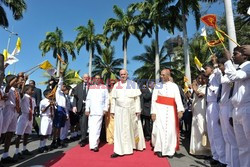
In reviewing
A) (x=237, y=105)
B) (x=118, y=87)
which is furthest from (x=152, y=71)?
(x=237, y=105)

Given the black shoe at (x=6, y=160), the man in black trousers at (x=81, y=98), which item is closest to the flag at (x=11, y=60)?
the black shoe at (x=6, y=160)

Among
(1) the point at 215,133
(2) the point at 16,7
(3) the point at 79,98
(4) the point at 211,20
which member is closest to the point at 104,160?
(1) the point at 215,133

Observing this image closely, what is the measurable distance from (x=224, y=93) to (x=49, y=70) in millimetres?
3893

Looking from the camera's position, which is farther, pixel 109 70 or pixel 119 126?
pixel 109 70

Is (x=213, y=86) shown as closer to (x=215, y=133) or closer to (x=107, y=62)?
(x=215, y=133)

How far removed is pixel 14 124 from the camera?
4676 mm

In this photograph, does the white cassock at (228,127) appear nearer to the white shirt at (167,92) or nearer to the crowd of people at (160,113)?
the crowd of people at (160,113)

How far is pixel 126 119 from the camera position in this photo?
532 centimetres

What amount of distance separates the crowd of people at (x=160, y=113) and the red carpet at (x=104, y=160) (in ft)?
0.71

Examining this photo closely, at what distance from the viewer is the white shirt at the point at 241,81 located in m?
2.88

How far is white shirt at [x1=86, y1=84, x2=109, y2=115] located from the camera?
6.00 meters

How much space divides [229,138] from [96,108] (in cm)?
344

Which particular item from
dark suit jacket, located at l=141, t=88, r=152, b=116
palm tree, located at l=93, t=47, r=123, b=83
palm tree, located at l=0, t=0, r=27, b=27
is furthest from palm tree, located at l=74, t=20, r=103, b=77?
dark suit jacket, located at l=141, t=88, r=152, b=116

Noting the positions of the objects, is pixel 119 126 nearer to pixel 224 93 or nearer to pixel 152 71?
pixel 224 93
